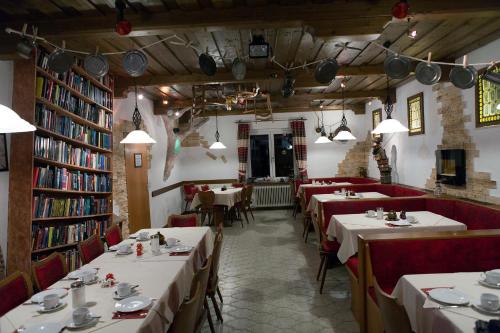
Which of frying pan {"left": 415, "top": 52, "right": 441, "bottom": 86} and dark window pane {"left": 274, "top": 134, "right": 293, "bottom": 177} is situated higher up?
frying pan {"left": 415, "top": 52, "right": 441, "bottom": 86}

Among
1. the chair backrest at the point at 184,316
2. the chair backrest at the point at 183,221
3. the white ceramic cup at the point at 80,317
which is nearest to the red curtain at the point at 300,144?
the chair backrest at the point at 183,221

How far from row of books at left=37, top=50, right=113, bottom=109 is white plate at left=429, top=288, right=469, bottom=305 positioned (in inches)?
153

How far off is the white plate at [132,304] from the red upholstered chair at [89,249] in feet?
4.41

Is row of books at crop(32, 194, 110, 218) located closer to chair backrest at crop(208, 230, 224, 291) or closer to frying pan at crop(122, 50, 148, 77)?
frying pan at crop(122, 50, 148, 77)

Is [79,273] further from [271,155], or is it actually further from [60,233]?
[271,155]

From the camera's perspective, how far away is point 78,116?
12.9 ft

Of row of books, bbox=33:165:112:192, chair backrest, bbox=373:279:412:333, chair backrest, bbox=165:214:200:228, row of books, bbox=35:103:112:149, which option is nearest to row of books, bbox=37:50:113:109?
row of books, bbox=35:103:112:149

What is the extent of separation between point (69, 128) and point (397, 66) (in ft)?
12.2

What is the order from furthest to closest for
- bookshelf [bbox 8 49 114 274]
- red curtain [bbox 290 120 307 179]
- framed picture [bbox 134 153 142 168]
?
red curtain [bbox 290 120 307 179] → framed picture [bbox 134 153 142 168] → bookshelf [bbox 8 49 114 274]

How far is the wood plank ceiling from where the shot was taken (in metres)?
2.90


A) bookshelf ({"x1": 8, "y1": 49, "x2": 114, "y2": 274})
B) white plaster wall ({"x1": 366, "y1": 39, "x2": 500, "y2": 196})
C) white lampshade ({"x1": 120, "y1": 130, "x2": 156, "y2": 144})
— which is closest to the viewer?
bookshelf ({"x1": 8, "y1": 49, "x2": 114, "y2": 274})

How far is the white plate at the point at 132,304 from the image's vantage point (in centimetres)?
180

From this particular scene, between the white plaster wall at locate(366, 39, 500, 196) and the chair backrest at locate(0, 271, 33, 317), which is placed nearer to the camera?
the chair backrest at locate(0, 271, 33, 317)

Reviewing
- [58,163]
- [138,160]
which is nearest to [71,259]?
[58,163]
